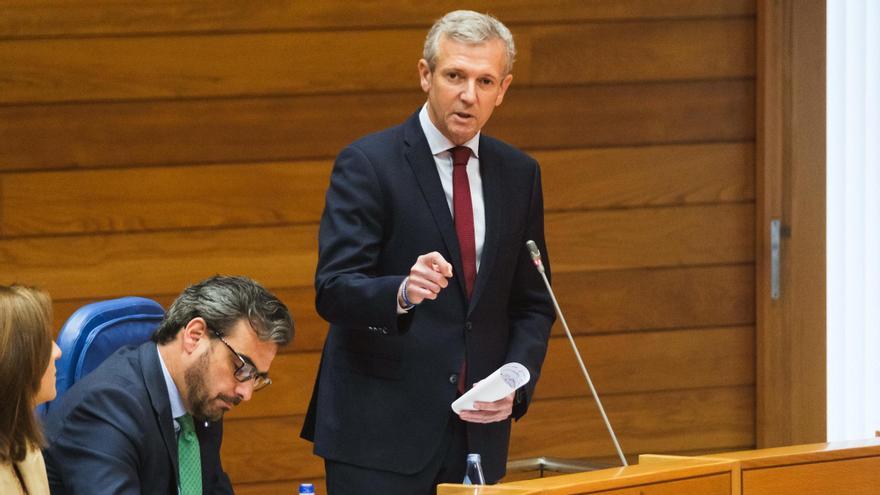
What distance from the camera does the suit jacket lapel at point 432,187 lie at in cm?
242

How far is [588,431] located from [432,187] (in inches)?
67.7

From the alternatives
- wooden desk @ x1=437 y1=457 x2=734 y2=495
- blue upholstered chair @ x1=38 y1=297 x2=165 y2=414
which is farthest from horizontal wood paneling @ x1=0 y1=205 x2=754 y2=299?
wooden desk @ x1=437 y1=457 x2=734 y2=495

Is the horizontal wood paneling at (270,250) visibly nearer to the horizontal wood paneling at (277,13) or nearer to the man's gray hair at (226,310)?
the horizontal wood paneling at (277,13)

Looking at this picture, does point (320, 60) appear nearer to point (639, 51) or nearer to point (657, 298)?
point (639, 51)

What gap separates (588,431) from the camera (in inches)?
156

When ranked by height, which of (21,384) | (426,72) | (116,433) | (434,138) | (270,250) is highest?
(426,72)

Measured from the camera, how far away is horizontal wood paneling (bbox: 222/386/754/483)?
3775 mm

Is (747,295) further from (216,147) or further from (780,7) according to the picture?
(216,147)

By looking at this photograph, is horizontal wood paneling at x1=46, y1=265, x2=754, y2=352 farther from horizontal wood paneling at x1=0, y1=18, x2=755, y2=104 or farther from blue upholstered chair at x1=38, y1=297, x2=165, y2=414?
blue upholstered chair at x1=38, y1=297, x2=165, y2=414

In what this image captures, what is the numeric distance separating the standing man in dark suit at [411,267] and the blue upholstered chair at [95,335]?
0.39 metres

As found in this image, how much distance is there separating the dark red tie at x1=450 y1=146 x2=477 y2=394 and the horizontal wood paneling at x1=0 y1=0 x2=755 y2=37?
1.34m

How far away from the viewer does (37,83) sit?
141 inches

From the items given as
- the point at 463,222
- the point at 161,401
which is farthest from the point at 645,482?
the point at 161,401
